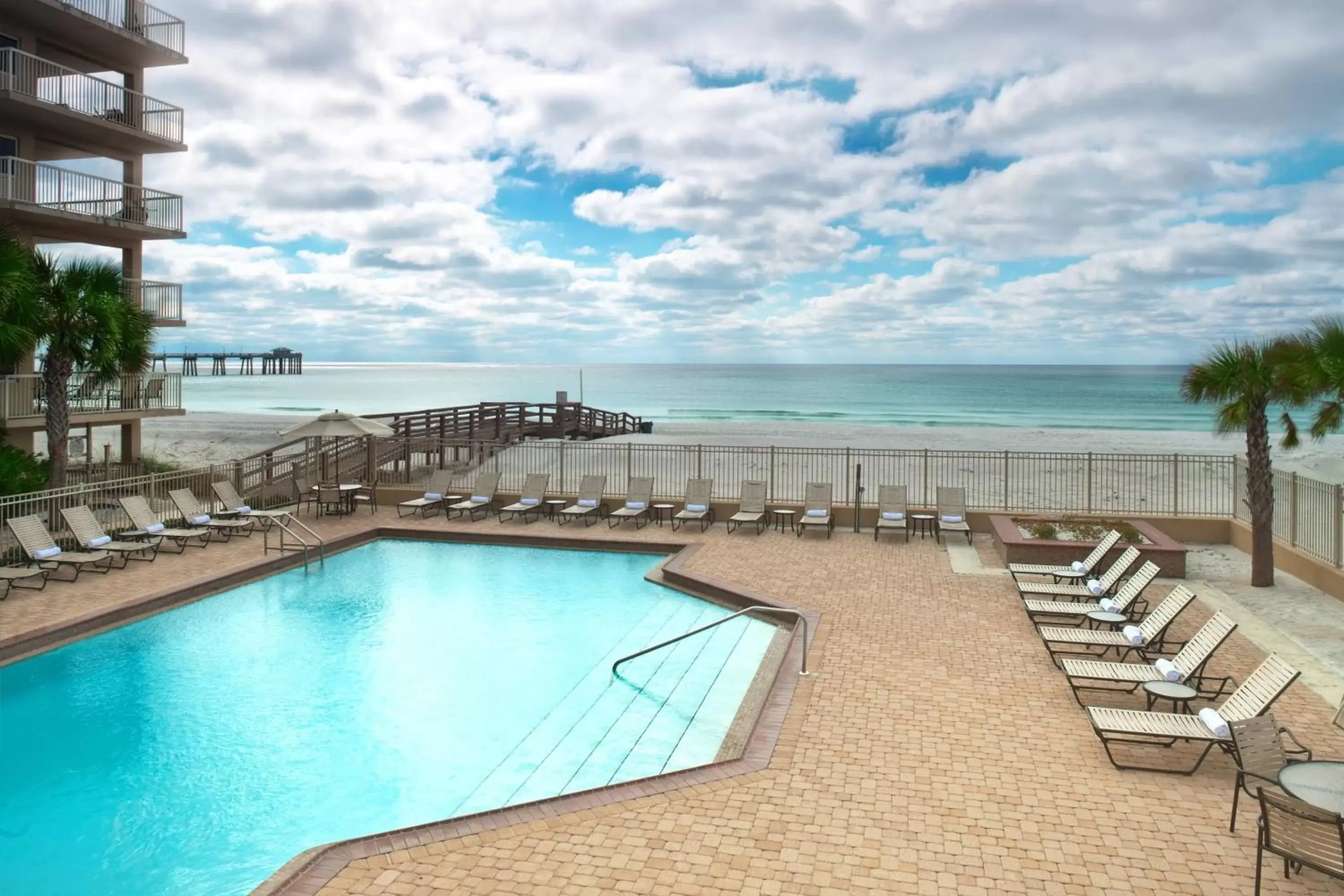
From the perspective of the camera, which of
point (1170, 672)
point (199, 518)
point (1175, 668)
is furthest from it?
point (199, 518)

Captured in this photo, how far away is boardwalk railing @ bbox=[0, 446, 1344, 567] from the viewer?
48.4 feet

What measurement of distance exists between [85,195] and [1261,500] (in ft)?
83.5

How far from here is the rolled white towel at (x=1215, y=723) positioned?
23.1 feet

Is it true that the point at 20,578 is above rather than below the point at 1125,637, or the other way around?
below

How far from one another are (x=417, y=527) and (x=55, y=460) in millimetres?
6920

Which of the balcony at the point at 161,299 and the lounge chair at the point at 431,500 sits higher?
the balcony at the point at 161,299

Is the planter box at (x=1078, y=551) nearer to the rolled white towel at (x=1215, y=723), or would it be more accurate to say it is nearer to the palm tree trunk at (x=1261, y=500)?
the palm tree trunk at (x=1261, y=500)

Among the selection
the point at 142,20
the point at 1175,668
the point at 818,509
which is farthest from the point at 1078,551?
the point at 142,20

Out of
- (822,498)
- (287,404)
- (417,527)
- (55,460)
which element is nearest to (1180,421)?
(822,498)

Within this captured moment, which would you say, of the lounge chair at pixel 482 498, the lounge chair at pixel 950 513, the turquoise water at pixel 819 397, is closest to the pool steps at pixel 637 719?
the lounge chair at pixel 950 513

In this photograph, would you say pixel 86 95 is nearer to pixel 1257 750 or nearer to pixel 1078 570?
pixel 1078 570

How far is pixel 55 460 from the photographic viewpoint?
707 inches

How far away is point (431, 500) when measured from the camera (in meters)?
20.4

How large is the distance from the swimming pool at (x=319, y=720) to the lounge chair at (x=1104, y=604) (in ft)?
10.9
